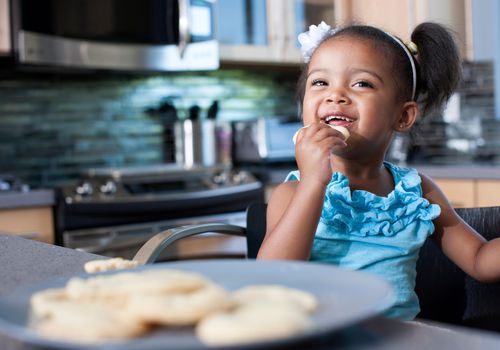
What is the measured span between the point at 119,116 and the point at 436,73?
210 centimetres

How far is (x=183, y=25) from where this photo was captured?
3.14 m

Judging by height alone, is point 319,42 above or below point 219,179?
above

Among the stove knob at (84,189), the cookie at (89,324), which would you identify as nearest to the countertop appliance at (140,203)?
the stove knob at (84,189)

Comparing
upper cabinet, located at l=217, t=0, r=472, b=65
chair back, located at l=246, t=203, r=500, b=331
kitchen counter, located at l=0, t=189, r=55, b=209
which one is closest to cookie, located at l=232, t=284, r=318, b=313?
chair back, located at l=246, t=203, r=500, b=331

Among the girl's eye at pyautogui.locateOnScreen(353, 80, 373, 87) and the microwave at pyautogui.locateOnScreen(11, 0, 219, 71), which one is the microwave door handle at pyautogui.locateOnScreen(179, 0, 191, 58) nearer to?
the microwave at pyautogui.locateOnScreen(11, 0, 219, 71)

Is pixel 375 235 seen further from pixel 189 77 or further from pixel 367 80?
pixel 189 77

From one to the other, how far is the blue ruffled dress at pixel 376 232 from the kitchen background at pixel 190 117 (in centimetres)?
139

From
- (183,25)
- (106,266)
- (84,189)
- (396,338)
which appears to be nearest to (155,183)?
(84,189)

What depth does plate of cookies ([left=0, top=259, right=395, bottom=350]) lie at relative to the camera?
0.45 metres

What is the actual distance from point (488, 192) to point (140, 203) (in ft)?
4.45

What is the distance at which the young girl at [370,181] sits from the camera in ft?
4.23

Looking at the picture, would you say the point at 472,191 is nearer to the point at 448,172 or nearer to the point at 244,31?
the point at 448,172

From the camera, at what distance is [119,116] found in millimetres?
3402

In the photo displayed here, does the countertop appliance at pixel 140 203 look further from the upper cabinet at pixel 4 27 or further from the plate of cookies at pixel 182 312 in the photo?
the plate of cookies at pixel 182 312
